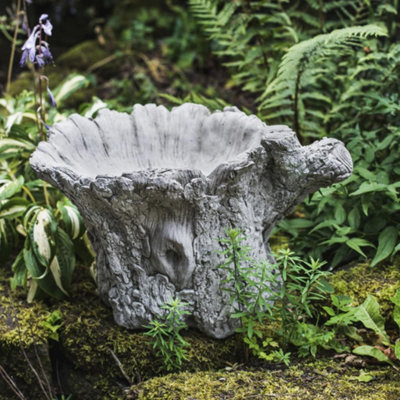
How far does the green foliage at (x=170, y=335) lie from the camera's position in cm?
243

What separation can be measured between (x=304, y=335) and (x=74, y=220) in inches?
55.7

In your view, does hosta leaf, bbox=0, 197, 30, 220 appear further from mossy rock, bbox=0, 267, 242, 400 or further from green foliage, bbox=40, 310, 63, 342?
green foliage, bbox=40, 310, 63, 342

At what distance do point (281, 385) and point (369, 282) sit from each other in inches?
32.5

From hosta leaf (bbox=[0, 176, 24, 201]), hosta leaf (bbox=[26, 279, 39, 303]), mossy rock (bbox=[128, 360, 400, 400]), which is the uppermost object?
hosta leaf (bbox=[0, 176, 24, 201])

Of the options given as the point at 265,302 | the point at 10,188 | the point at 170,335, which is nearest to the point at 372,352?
the point at 265,302

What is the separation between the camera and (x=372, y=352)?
2.46 meters

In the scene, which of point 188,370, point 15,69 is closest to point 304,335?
point 188,370

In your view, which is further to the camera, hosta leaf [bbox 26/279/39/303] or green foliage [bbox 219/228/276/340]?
hosta leaf [bbox 26/279/39/303]

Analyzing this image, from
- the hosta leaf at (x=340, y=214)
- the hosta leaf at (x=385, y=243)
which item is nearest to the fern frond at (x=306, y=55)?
the hosta leaf at (x=340, y=214)

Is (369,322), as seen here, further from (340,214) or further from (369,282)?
(340,214)

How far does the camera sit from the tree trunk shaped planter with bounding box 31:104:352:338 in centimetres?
234

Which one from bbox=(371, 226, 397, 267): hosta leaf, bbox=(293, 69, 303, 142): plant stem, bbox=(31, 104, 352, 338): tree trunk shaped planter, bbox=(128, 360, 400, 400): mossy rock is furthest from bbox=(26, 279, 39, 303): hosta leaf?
bbox=(293, 69, 303, 142): plant stem

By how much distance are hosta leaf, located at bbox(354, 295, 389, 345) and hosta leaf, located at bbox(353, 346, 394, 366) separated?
0.30 ft

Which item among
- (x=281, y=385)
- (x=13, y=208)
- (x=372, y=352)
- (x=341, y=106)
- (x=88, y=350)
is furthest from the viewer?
(x=341, y=106)
